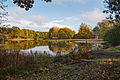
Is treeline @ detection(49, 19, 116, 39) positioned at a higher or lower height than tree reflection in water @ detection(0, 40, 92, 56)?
higher

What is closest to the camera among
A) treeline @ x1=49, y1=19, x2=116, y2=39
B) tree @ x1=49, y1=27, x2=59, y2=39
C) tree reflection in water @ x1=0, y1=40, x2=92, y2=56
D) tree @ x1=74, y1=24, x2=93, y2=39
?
tree reflection in water @ x1=0, y1=40, x2=92, y2=56

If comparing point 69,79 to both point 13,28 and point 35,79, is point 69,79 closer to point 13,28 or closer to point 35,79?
point 35,79

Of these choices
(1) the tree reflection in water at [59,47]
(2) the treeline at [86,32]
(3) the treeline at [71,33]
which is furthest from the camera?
(3) the treeline at [71,33]

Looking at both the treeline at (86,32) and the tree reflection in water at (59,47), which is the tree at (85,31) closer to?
the treeline at (86,32)

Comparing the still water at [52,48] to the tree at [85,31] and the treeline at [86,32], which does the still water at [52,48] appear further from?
the tree at [85,31]

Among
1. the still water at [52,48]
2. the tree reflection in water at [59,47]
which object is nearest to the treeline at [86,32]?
the still water at [52,48]

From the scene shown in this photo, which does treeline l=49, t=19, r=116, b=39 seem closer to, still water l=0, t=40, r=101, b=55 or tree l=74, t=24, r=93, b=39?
tree l=74, t=24, r=93, b=39

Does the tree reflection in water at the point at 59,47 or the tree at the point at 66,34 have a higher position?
A: the tree at the point at 66,34

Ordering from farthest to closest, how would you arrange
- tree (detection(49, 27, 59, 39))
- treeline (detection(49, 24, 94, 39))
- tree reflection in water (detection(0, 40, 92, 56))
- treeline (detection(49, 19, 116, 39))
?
tree (detection(49, 27, 59, 39))
treeline (detection(49, 24, 94, 39))
treeline (detection(49, 19, 116, 39))
tree reflection in water (detection(0, 40, 92, 56))

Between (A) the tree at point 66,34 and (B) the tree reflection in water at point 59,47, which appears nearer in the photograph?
(B) the tree reflection in water at point 59,47

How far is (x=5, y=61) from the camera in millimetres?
7762

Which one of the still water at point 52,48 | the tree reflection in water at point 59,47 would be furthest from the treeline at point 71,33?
the still water at point 52,48

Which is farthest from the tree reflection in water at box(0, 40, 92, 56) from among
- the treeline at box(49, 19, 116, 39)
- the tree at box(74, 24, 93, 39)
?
the tree at box(74, 24, 93, 39)

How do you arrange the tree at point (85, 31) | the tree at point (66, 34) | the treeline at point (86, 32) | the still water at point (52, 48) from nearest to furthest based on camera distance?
the still water at point (52, 48)
the treeline at point (86, 32)
the tree at point (85, 31)
the tree at point (66, 34)
